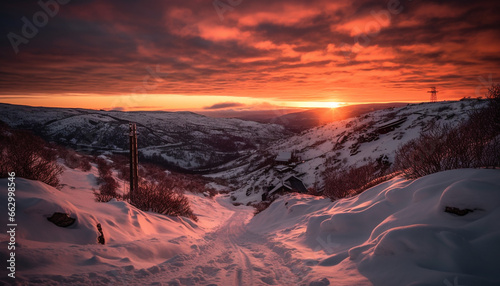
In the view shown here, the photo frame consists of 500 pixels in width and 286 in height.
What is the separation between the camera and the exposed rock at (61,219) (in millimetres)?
4996

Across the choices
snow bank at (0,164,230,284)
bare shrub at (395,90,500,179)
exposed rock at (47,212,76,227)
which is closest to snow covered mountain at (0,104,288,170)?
snow bank at (0,164,230,284)

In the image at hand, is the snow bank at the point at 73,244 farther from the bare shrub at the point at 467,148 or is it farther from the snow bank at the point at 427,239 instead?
the bare shrub at the point at 467,148

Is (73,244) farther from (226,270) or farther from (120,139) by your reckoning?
(120,139)

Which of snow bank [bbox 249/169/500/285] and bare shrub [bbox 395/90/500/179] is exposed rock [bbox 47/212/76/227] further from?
bare shrub [bbox 395/90/500/179]

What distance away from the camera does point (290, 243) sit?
713 cm

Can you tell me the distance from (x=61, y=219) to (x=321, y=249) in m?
6.57

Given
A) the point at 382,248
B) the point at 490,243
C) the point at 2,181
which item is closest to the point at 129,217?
the point at 2,181

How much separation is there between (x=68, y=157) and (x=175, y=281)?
21.0 meters

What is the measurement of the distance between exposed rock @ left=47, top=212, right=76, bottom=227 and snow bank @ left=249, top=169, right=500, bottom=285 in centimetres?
586

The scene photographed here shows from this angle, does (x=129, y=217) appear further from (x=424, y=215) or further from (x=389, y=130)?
(x=389, y=130)

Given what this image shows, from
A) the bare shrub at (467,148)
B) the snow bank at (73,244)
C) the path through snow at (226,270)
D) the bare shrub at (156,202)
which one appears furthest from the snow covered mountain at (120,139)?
the bare shrub at (467,148)

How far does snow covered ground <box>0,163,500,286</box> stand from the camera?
10.8ft

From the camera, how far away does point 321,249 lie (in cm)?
585

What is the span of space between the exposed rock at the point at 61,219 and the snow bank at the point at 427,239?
19.2 feet
